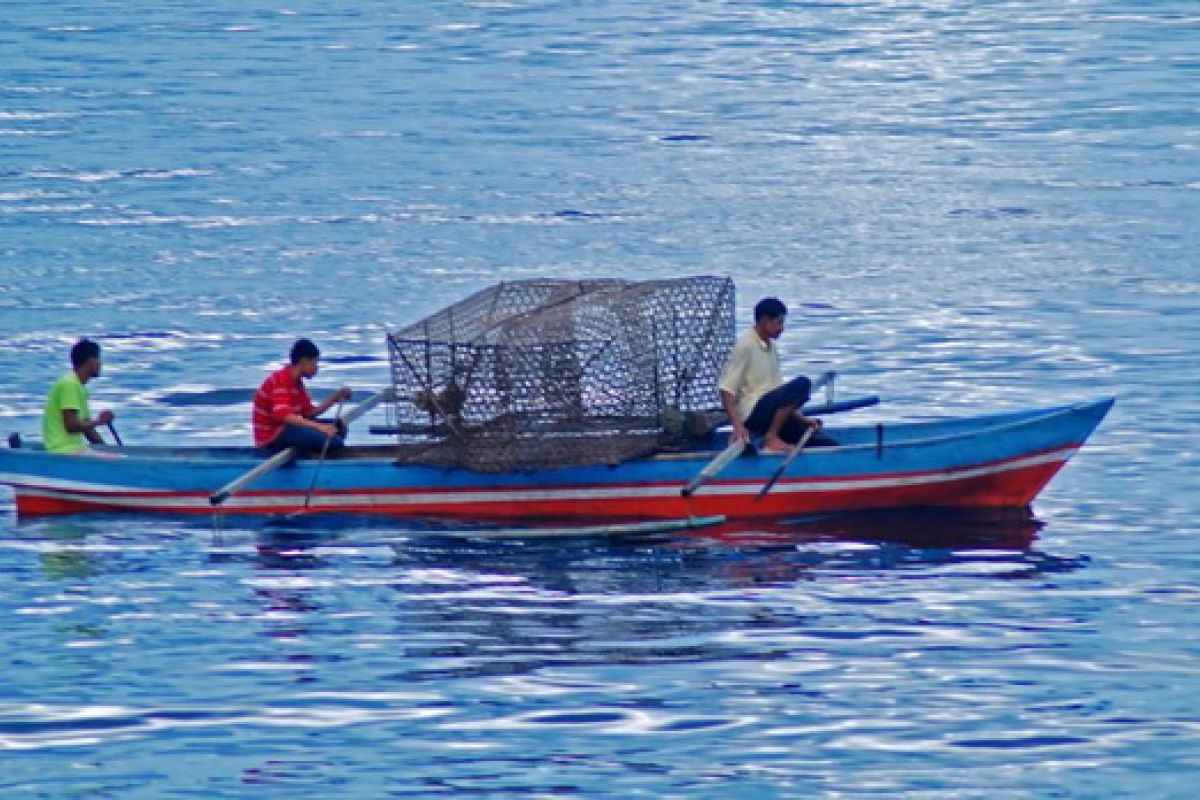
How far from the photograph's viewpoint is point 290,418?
23.4 metres

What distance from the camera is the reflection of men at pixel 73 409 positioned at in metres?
23.4

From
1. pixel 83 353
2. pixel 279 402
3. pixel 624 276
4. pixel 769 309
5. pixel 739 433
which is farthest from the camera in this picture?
pixel 624 276

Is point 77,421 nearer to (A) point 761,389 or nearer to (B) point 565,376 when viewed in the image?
(B) point 565,376

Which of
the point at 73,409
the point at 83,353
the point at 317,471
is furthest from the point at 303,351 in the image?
the point at 73,409

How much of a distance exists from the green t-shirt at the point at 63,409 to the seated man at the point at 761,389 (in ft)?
19.4

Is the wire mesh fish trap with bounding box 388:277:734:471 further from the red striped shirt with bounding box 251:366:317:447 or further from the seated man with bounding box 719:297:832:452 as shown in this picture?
the red striped shirt with bounding box 251:366:317:447

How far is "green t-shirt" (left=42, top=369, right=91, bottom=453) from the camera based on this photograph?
23.5 meters

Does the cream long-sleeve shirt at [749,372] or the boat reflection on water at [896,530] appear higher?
the cream long-sleeve shirt at [749,372]

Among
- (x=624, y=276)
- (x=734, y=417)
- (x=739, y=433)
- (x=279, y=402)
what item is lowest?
(x=739, y=433)

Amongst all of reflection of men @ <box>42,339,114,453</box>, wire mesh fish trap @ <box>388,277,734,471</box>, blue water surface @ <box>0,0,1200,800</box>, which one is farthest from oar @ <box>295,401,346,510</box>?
reflection of men @ <box>42,339,114,453</box>

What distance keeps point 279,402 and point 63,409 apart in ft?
6.59

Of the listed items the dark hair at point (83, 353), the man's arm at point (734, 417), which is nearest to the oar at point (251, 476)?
the dark hair at point (83, 353)

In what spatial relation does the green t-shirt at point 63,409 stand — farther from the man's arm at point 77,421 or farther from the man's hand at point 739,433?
the man's hand at point 739,433

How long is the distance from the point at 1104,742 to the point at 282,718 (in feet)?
19.4
